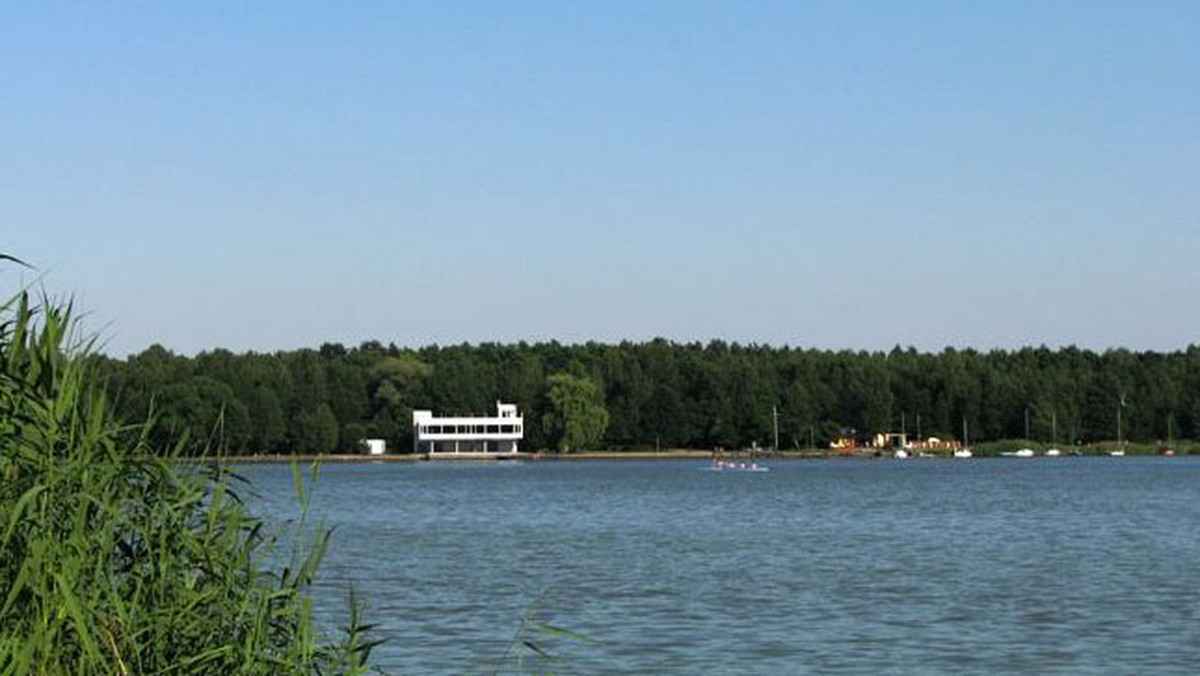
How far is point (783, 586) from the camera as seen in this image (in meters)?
47.5

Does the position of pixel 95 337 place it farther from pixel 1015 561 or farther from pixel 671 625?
pixel 1015 561

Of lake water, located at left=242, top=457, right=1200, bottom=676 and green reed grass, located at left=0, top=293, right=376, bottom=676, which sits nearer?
green reed grass, located at left=0, top=293, right=376, bottom=676

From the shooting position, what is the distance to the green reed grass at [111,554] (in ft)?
39.0

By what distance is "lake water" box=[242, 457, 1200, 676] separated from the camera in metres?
32.8

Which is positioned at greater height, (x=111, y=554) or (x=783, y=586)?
(x=111, y=554)

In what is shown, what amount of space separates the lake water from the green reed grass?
5.98 metres

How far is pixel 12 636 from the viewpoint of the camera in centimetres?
1165

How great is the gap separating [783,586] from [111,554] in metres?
36.0

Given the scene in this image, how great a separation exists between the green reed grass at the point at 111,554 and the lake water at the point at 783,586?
5.98 metres

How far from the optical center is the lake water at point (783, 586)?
32781 millimetres

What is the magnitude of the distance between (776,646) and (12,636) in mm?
23664

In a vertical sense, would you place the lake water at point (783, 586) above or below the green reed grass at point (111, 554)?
below

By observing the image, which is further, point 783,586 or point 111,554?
point 783,586

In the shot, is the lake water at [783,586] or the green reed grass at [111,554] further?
the lake water at [783,586]
